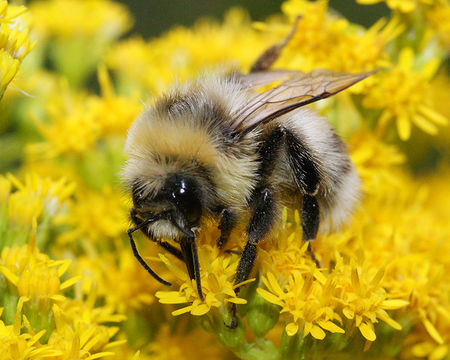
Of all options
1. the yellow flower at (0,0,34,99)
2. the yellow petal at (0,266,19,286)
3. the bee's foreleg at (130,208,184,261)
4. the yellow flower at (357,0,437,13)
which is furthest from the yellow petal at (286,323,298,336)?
the yellow flower at (357,0,437,13)

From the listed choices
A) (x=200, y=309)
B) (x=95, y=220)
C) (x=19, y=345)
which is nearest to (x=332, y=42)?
(x=95, y=220)

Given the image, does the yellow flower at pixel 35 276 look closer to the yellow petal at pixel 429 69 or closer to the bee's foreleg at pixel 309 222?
the bee's foreleg at pixel 309 222

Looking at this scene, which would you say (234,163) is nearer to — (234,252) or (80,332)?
(234,252)

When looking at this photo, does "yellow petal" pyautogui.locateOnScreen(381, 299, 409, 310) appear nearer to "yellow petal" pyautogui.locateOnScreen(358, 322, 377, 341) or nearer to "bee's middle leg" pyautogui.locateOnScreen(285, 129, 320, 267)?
"yellow petal" pyautogui.locateOnScreen(358, 322, 377, 341)

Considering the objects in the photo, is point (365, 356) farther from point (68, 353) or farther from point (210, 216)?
point (68, 353)

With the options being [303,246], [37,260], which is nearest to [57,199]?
[37,260]

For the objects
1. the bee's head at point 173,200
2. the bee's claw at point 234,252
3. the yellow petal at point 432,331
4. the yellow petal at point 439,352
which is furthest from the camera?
the yellow petal at point 439,352

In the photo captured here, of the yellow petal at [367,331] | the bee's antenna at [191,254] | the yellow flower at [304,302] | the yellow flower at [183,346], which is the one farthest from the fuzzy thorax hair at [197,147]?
the yellow flower at [183,346]

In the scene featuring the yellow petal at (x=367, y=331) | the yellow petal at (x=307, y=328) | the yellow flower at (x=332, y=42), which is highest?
the yellow flower at (x=332, y=42)

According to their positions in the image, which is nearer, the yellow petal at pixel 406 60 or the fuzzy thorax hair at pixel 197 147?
the fuzzy thorax hair at pixel 197 147
